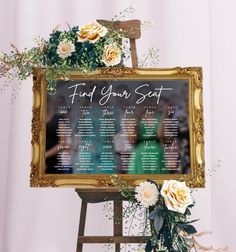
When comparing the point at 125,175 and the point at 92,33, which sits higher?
the point at 92,33

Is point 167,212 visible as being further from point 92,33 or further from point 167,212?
point 92,33

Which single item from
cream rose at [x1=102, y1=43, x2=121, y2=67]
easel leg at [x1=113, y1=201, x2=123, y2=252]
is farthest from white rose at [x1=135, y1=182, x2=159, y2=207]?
cream rose at [x1=102, y1=43, x2=121, y2=67]

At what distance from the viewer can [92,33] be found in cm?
154

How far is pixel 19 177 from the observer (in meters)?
2.08

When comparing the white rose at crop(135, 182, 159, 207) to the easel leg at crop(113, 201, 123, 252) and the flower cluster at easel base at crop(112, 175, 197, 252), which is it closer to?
the flower cluster at easel base at crop(112, 175, 197, 252)

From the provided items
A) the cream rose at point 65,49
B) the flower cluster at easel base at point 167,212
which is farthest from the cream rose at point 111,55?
the flower cluster at easel base at point 167,212

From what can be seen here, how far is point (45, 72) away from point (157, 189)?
57cm

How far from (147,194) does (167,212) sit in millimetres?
86

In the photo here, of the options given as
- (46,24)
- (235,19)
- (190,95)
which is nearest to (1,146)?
(46,24)

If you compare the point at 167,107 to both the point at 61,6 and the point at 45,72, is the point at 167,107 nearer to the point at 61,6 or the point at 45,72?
the point at 45,72

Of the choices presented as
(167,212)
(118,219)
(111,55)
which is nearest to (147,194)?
(167,212)

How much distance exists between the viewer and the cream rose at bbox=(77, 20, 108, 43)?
1.54 m

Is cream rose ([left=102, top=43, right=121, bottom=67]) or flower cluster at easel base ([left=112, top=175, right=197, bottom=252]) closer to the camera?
flower cluster at easel base ([left=112, top=175, right=197, bottom=252])

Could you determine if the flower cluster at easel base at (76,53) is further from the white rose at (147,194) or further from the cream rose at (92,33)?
the white rose at (147,194)
